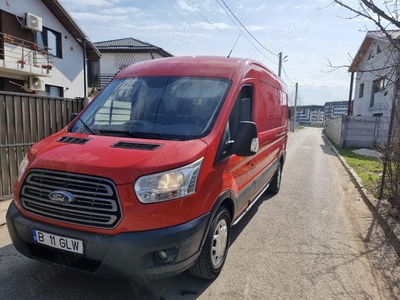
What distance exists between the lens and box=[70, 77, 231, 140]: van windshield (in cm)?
278

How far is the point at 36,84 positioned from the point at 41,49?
78.4 inches

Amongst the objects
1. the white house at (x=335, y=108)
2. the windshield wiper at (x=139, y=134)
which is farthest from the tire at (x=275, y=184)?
the white house at (x=335, y=108)

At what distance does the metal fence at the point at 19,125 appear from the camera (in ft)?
16.1

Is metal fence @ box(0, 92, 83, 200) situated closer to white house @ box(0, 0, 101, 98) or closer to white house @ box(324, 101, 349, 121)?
white house @ box(0, 0, 101, 98)

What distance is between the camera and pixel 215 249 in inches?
111

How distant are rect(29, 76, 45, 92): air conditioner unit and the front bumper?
13.1 metres

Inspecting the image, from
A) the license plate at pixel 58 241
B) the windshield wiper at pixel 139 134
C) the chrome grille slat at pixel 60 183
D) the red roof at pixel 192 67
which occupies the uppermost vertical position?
the red roof at pixel 192 67

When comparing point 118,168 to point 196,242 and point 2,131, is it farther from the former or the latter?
point 2,131

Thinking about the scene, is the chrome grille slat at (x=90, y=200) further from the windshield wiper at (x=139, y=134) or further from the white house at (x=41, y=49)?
the white house at (x=41, y=49)

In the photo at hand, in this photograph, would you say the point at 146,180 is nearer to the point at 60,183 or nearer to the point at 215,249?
the point at 60,183

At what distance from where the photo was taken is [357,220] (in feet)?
15.7

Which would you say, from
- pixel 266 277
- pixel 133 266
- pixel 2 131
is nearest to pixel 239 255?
pixel 266 277

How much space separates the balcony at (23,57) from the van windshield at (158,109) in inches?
448

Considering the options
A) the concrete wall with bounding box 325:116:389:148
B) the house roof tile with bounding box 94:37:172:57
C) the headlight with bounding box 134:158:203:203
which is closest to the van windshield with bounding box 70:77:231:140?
the headlight with bounding box 134:158:203:203
